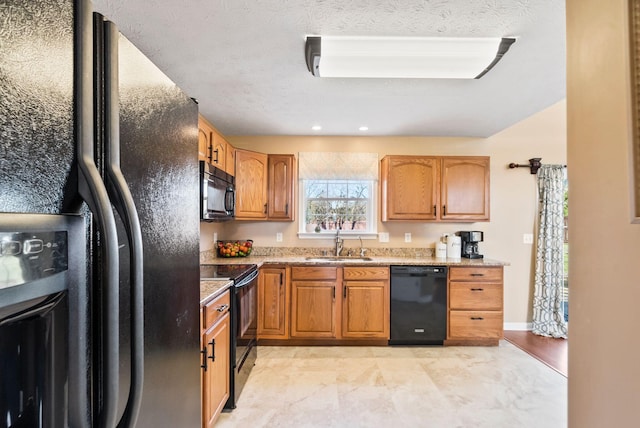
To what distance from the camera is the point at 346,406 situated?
221 cm

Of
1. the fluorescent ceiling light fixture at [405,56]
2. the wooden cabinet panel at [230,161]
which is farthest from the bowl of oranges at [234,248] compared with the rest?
the fluorescent ceiling light fixture at [405,56]

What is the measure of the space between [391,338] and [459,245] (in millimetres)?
1357

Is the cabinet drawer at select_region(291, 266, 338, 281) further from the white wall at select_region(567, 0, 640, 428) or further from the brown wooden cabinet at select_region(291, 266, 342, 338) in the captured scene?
the white wall at select_region(567, 0, 640, 428)

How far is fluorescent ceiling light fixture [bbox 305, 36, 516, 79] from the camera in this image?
1771mm

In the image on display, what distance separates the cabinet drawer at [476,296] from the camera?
3.22m

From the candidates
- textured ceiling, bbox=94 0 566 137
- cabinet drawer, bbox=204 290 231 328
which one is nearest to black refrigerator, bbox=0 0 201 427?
cabinet drawer, bbox=204 290 231 328

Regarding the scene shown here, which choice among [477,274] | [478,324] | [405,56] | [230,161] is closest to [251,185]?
[230,161]

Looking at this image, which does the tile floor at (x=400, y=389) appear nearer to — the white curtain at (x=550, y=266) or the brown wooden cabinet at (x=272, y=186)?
the white curtain at (x=550, y=266)

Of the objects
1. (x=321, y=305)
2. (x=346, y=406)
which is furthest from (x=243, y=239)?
(x=346, y=406)

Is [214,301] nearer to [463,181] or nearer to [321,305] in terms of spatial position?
[321,305]

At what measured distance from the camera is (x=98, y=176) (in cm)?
52

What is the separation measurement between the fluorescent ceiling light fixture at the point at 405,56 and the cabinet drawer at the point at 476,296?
211cm

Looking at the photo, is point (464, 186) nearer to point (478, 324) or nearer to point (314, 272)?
point (478, 324)

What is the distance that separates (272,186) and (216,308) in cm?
198
